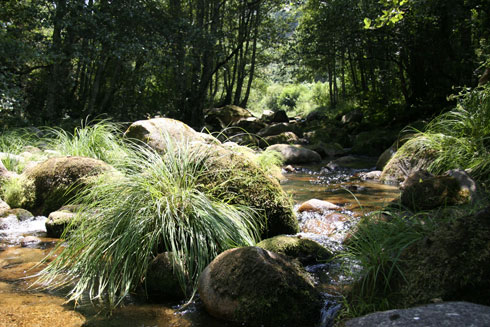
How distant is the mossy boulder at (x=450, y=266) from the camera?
2055 mm

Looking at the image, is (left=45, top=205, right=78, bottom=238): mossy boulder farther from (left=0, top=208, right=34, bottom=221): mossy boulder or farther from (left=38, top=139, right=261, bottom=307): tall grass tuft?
(left=38, top=139, right=261, bottom=307): tall grass tuft

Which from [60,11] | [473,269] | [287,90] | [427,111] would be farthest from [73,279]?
[287,90]

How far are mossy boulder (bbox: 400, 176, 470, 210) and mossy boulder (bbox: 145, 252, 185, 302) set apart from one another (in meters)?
2.84

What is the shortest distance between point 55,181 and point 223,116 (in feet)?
52.5

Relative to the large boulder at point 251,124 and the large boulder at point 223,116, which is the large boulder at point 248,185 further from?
the large boulder at point 223,116

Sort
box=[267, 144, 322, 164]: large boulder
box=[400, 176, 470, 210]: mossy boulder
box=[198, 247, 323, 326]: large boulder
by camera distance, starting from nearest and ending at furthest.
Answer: box=[198, 247, 323, 326]: large boulder → box=[400, 176, 470, 210]: mossy boulder → box=[267, 144, 322, 164]: large boulder

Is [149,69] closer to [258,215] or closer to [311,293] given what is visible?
[258,215]

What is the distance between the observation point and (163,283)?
2891 mm

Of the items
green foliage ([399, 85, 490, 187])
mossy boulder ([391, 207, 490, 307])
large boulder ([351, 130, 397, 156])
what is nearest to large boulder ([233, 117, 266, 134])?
large boulder ([351, 130, 397, 156])

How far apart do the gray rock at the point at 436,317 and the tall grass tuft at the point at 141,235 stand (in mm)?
1422

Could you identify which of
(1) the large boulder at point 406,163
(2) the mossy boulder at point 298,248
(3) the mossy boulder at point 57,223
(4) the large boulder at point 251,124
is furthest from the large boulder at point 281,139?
(2) the mossy boulder at point 298,248

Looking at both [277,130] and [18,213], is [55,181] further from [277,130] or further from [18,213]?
[277,130]

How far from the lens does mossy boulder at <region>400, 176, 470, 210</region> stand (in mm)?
4277

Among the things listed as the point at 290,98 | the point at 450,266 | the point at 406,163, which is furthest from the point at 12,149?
the point at 290,98
